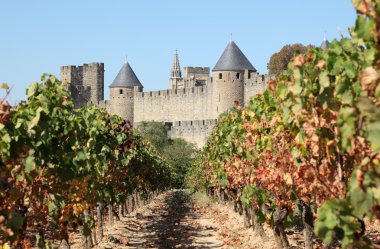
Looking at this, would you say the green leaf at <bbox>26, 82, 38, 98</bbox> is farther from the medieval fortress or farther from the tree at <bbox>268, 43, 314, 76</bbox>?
the tree at <bbox>268, 43, 314, 76</bbox>

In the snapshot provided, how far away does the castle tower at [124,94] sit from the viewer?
6162 cm

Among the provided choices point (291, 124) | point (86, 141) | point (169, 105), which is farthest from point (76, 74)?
point (291, 124)

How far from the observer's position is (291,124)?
5.64 metres

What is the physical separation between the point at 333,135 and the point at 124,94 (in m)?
56.9

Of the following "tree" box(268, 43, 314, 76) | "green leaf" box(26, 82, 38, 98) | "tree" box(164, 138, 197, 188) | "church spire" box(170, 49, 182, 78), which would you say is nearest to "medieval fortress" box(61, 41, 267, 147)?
"tree" box(164, 138, 197, 188)

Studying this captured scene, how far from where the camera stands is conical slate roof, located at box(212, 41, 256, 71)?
51531mm

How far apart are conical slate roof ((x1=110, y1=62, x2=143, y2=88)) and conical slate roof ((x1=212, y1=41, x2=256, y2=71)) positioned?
11.7 meters

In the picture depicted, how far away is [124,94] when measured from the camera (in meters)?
61.6

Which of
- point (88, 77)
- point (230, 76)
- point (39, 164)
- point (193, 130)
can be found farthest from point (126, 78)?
point (39, 164)


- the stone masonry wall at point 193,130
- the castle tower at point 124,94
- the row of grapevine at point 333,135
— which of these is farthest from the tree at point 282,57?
the row of grapevine at point 333,135

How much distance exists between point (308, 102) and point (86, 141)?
5.64 m

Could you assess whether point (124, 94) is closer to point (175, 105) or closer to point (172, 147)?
point (175, 105)

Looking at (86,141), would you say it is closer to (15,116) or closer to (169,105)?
(15,116)

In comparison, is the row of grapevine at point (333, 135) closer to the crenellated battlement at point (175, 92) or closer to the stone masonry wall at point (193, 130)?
the stone masonry wall at point (193, 130)
